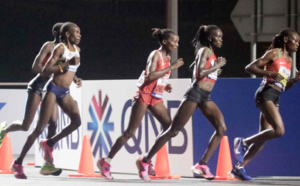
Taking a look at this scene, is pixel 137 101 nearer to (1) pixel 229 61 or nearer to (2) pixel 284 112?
(2) pixel 284 112

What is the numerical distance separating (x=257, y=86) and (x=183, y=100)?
51.1 inches

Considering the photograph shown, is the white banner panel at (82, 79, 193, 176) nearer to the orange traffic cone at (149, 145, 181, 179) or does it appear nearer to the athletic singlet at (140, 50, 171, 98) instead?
the orange traffic cone at (149, 145, 181, 179)

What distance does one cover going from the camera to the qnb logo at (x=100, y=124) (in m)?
11.7

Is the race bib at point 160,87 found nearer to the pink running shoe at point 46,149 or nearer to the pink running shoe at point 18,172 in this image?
the pink running shoe at point 46,149

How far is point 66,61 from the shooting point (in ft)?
34.2

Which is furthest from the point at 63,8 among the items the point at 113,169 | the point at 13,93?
the point at 113,169

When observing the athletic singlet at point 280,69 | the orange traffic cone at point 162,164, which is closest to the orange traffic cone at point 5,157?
the orange traffic cone at point 162,164

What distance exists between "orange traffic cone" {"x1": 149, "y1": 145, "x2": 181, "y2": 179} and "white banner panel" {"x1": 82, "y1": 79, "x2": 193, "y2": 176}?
0.67 feet

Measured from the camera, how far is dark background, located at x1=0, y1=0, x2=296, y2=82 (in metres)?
38.5

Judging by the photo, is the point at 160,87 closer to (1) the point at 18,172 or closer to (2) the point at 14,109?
(1) the point at 18,172

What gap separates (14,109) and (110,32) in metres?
24.6

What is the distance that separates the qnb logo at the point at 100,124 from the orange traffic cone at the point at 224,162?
5.90 ft

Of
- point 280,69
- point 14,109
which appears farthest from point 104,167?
point 14,109

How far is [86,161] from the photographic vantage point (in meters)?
11.2
